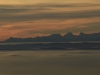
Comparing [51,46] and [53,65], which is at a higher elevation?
[51,46]

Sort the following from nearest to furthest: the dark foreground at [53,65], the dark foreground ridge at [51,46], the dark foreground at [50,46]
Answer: the dark foreground at [53,65] < the dark foreground ridge at [51,46] < the dark foreground at [50,46]

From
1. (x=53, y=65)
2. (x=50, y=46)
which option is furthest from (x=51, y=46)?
(x=53, y=65)

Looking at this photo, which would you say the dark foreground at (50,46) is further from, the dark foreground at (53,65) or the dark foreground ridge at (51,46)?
the dark foreground at (53,65)

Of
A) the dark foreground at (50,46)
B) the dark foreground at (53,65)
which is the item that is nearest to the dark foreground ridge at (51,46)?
the dark foreground at (50,46)

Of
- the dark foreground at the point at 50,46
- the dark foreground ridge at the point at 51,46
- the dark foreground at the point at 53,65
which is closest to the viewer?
the dark foreground at the point at 53,65

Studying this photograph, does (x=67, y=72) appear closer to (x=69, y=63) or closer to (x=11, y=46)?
(x=69, y=63)

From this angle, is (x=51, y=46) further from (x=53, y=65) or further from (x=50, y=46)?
(x=53, y=65)

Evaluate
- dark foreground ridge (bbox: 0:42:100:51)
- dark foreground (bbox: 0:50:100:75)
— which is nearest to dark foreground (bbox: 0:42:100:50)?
→ dark foreground ridge (bbox: 0:42:100:51)

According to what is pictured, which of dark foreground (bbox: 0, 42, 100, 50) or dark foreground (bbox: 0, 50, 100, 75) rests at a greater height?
dark foreground (bbox: 0, 42, 100, 50)

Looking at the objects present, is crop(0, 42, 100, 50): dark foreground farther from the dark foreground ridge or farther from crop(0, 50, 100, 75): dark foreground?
crop(0, 50, 100, 75): dark foreground

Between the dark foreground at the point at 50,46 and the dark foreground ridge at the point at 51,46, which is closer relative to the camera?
the dark foreground ridge at the point at 51,46

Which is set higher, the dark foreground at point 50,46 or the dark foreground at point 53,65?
the dark foreground at point 50,46
